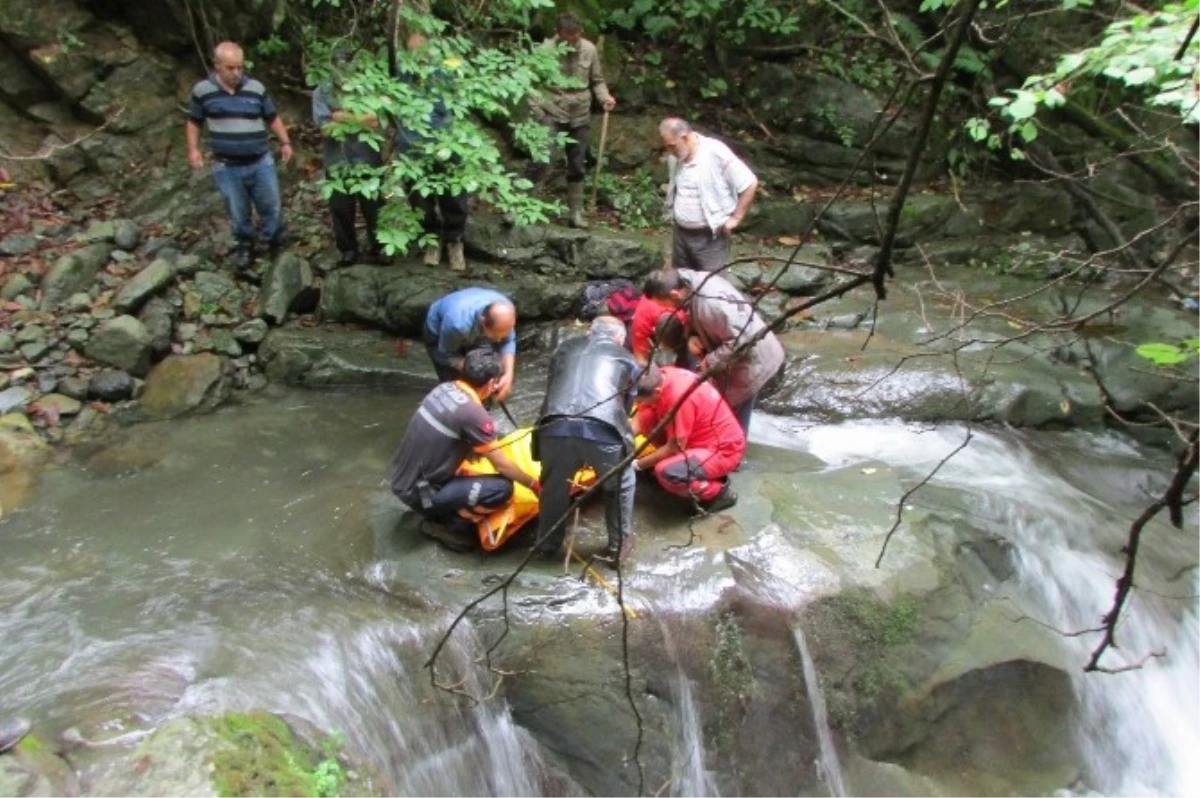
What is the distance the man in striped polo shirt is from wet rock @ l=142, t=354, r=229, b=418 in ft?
4.05

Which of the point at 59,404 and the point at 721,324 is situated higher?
the point at 721,324

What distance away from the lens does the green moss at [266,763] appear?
3814 millimetres

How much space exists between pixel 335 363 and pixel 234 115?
2346 mm

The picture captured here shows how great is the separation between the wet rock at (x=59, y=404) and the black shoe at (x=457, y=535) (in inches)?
144

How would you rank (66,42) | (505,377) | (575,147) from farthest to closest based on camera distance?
(575,147) < (66,42) < (505,377)

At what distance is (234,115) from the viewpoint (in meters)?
8.10

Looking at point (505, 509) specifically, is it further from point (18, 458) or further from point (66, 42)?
point (66, 42)

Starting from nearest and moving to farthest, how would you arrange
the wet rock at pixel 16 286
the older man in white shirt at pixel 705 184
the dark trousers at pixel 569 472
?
the dark trousers at pixel 569 472 → the older man in white shirt at pixel 705 184 → the wet rock at pixel 16 286

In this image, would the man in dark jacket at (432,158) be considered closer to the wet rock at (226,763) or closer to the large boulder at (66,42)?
the large boulder at (66,42)

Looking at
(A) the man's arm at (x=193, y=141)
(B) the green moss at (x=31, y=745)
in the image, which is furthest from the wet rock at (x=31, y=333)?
(B) the green moss at (x=31, y=745)

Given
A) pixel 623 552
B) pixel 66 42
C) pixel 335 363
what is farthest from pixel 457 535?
pixel 66 42

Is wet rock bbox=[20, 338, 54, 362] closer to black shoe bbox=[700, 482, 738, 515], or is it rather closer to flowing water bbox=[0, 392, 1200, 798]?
flowing water bbox=[0, 392, 1200, 798]

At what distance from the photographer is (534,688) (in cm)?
490

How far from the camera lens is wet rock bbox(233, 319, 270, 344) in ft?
27.0
